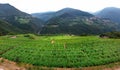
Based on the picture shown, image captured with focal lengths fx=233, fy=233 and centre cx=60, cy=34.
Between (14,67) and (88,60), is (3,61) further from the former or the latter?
(88,60)

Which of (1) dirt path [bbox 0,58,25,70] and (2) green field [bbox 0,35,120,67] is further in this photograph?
(2) green field [bbox 0,35,120,67]

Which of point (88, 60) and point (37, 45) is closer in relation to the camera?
point (88, 60)

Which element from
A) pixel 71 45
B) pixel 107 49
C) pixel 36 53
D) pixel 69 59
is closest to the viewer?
pixel 69 59

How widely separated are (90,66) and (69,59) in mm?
4613

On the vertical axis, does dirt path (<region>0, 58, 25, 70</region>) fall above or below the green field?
below

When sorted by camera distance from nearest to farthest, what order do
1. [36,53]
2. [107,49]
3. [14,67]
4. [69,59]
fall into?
[14,67], [69,59], [36,53], [107,49]

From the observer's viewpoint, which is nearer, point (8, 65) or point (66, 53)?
point (8, 65)

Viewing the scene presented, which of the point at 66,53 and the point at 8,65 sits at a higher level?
the point at 66,53

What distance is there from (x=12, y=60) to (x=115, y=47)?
25185 mm

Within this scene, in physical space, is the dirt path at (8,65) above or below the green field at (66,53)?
below

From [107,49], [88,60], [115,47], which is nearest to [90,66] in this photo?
[88,60]

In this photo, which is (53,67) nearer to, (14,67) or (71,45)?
(14,67)

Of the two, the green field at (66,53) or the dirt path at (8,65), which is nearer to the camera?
the dirt path at (8,65)

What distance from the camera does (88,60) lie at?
4566cm
